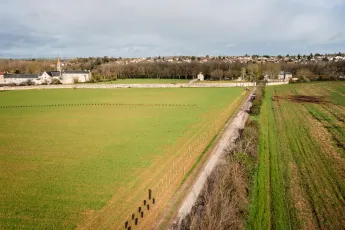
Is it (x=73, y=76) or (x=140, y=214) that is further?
(x=73, y=76)

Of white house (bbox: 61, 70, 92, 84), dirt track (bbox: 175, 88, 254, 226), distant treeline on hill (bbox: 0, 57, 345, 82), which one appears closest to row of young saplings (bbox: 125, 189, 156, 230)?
dirt track (bbox: 175, 88, 254, 226)

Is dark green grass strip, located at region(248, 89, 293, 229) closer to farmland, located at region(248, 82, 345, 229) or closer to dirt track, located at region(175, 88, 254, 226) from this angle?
farmland, located at region(248, 82, 345, 229)

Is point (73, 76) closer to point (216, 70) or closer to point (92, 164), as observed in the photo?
point (216, 70)

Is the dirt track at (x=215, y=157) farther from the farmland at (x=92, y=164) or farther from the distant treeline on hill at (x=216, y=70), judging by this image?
the distant treeline on hill at (x=216, y=70)

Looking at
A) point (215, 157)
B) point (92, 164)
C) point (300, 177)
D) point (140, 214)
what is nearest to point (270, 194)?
point (300, 177)

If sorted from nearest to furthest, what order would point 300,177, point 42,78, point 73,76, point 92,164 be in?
point 300,177 → point 92,164 → point 42,78 → point 73,76

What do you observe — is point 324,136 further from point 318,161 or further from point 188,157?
point 188,157

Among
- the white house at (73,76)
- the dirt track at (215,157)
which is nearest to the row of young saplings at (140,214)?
the dirt track at (215,157)
